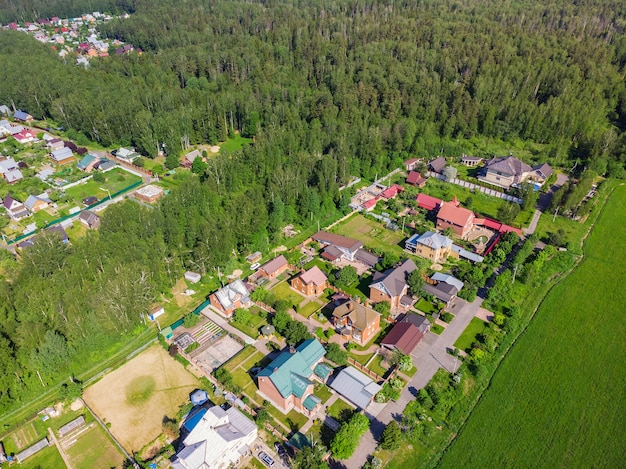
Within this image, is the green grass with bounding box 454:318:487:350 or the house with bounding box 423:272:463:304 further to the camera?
the house with bounding box 423:272:463:304

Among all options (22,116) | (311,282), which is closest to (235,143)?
(22,116)

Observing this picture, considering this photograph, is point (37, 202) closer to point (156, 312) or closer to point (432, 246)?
point (156, 312)

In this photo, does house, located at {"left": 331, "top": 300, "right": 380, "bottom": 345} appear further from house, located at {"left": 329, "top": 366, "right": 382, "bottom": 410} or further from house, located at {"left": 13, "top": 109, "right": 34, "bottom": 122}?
house, located at {"left": 13, "top": 109, "right": 34, "bottom": 122}

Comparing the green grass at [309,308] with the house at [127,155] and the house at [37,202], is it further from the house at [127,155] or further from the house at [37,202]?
the house at [127,155]

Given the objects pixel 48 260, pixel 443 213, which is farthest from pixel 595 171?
pixel 48 260

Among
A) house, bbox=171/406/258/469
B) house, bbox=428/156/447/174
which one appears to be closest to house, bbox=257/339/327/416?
house, bbox=171/406/258/469

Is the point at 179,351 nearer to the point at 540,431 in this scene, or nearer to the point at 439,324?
the point at 439,324
